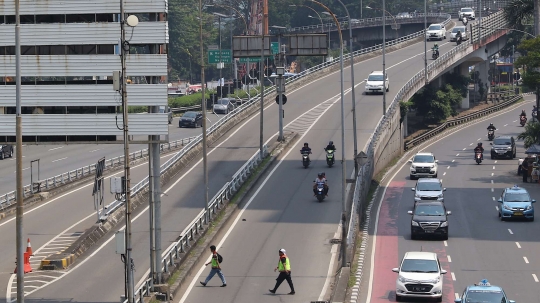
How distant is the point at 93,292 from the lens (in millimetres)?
32531

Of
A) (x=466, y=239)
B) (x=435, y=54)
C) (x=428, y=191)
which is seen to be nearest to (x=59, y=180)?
(x=428, y=191)

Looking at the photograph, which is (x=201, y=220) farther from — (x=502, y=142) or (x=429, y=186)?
(x=502, y=142)

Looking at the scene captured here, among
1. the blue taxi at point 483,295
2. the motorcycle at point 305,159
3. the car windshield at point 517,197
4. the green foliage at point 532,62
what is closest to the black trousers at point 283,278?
the blue taxi at point 483,295

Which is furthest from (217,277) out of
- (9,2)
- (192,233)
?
(9,2)

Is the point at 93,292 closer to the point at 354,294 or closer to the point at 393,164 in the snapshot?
the point at 354,294

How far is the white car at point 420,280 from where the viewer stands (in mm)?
30938

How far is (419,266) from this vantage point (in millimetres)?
31844

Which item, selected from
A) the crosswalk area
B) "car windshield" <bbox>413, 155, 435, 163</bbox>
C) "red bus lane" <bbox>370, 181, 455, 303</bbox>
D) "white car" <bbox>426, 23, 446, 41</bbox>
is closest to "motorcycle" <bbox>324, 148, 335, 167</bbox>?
"red bus lane" <bbox>370, 181, 455, 303</bbox>

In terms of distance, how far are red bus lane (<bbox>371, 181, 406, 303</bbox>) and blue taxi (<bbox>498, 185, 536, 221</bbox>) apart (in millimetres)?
5098

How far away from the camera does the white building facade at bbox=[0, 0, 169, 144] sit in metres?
32.3

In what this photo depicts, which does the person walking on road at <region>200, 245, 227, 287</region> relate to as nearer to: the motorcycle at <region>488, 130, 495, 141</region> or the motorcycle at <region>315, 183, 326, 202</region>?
the motorcycle at <region>315, 183, 326, 202</region>

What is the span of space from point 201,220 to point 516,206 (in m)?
14.9

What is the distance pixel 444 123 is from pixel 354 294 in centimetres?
5995

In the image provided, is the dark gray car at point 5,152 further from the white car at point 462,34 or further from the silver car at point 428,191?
the white car at point 462,34
